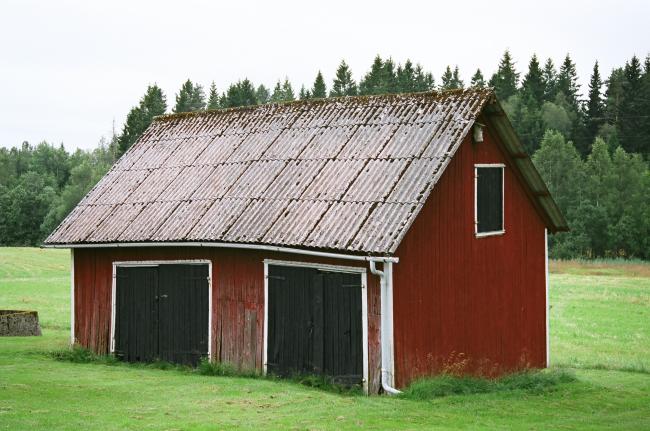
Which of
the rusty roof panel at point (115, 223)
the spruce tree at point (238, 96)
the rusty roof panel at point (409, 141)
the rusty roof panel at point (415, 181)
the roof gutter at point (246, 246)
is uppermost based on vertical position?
the spruce tree at point (238, 96)

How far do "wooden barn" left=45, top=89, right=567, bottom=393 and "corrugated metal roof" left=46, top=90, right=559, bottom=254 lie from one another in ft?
0.14

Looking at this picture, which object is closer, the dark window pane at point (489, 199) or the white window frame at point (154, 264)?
the dark window pane at point (489, 199)

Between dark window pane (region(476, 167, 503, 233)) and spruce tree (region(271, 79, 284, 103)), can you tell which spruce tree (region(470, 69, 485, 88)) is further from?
dark window pane (region(476, 167, 503, 233))

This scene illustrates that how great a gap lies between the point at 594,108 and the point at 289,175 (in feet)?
312

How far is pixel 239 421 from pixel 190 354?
22.5 ft

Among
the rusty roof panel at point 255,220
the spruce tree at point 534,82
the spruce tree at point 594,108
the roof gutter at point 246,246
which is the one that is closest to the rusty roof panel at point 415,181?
the roof gutter at point 246,246

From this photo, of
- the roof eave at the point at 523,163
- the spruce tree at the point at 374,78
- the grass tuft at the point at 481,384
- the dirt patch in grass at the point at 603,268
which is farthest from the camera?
the spruce tree at the point at 374,78

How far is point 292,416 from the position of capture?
44.2ft

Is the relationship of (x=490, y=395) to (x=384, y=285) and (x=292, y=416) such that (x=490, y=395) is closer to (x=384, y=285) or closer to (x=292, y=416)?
(x=384, y=285)

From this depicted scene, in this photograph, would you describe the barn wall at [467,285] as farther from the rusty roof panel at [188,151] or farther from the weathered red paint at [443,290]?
the rusty roof panel at [188,151]

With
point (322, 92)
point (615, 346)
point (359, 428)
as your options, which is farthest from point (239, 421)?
point (322, 92)

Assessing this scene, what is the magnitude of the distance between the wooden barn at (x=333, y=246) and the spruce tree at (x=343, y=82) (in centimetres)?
10200

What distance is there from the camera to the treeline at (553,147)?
76.1m

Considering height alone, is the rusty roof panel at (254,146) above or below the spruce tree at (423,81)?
below
